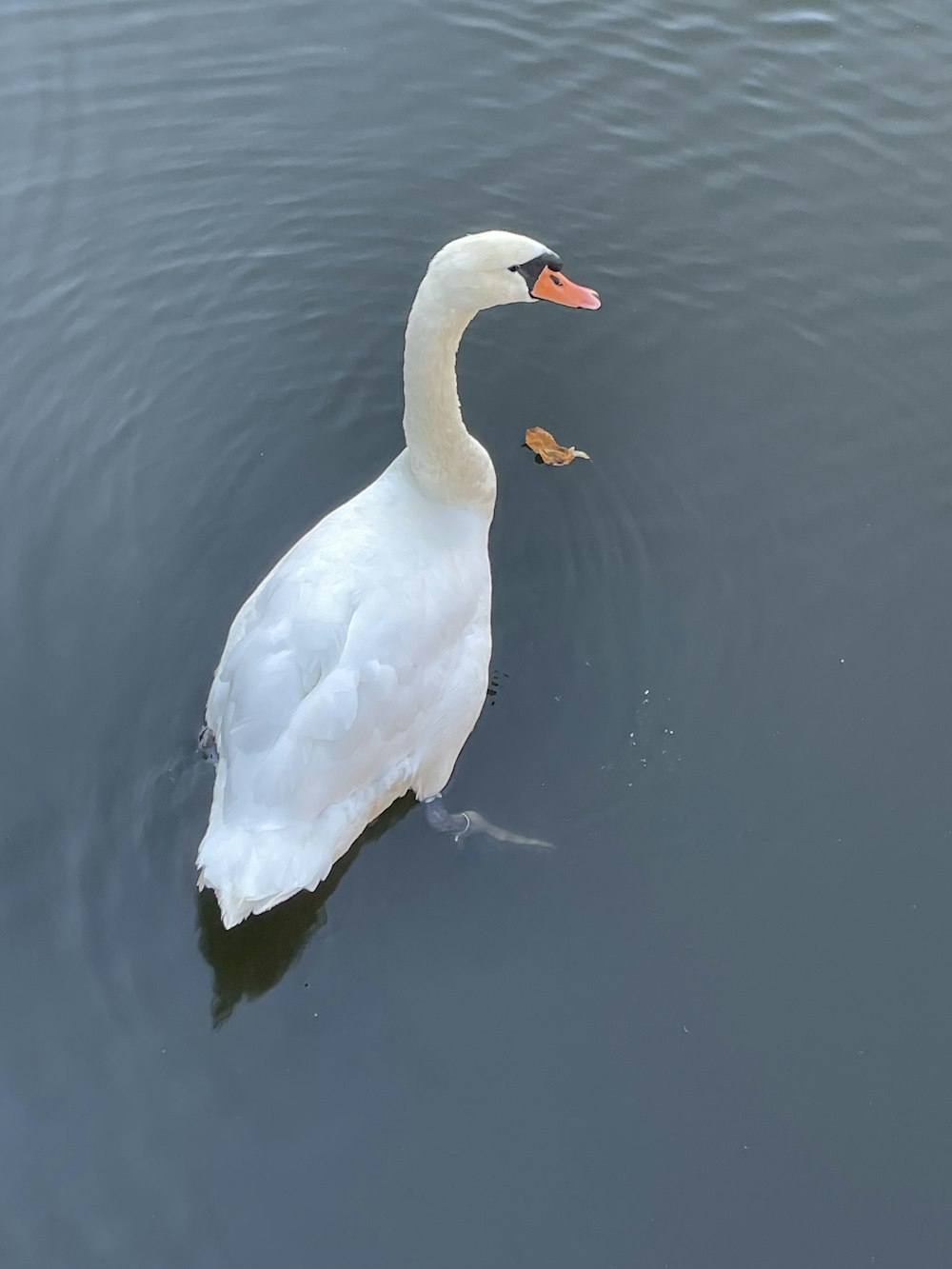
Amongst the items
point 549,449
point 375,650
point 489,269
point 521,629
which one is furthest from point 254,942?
point 549,449

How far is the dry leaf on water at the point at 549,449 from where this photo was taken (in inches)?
291

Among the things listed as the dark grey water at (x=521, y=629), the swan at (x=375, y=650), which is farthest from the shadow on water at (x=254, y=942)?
the swan at (x=375, y=650)

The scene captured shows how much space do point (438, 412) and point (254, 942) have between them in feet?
8.85

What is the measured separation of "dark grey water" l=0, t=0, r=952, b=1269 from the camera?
16.3 ft

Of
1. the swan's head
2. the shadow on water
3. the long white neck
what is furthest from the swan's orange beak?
the shadow on water

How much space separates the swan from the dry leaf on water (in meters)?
1.25

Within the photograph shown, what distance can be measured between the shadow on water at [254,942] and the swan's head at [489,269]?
9.44 feet

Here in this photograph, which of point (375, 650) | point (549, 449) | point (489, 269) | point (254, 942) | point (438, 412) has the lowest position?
point (254, 942)

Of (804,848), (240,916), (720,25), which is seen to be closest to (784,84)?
(720,25)

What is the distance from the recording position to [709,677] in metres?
6.45

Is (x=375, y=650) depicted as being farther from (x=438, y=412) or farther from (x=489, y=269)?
(x=489, y=269)

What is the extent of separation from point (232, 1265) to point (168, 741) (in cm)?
256

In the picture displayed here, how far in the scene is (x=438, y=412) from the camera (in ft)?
18.9

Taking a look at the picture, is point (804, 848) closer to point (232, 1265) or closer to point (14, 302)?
point (232, 1265)
